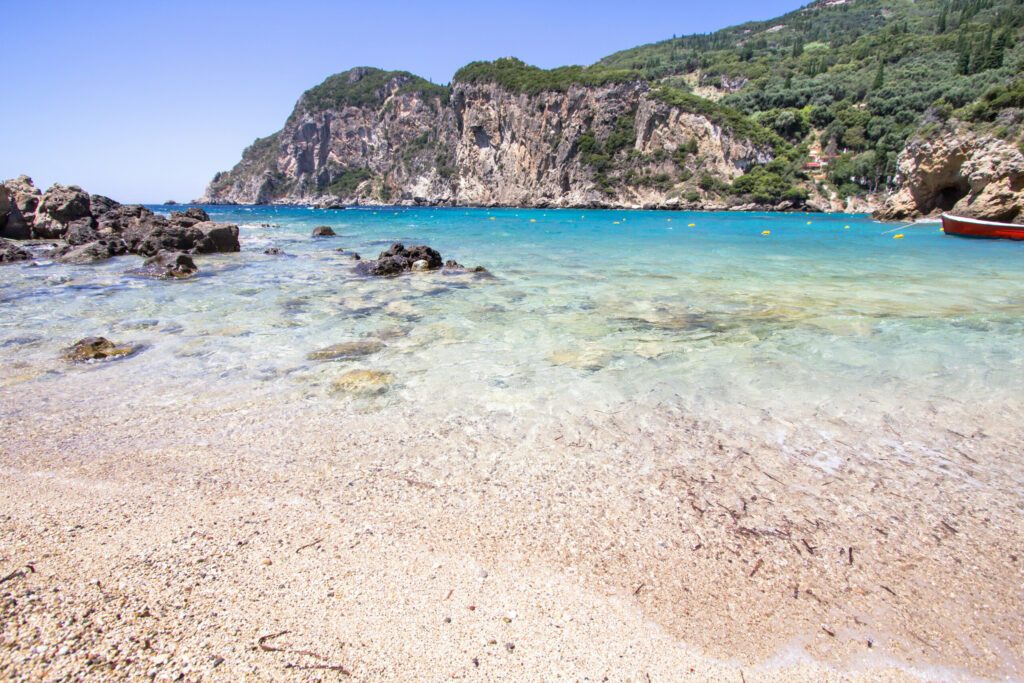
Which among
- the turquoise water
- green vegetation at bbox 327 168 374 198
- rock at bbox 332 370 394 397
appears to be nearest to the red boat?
the turquoise water

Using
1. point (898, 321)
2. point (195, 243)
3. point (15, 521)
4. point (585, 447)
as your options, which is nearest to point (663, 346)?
point (585, 447)

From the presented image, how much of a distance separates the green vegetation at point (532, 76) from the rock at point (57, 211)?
99476mm

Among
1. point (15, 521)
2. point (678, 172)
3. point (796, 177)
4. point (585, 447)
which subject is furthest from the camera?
point (678, 172)

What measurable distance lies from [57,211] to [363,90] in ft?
538

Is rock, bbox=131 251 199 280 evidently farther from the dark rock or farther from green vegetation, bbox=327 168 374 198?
green vegetation, bbox=327 168 374 198

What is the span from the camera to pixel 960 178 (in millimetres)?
39500

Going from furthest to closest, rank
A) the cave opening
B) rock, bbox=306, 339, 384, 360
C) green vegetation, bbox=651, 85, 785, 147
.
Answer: green vegetation, bbox=651, 85, 785, 147
the cave opening
rock, bbox=306, 339, 384, 360

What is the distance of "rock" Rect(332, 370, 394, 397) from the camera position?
5738mm

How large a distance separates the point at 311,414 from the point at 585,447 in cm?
276

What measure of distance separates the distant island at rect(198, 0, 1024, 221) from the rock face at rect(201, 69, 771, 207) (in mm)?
388

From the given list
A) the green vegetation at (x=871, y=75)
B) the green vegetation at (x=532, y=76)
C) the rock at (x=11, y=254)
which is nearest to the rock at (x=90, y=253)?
the rock at (x=11, y=254)

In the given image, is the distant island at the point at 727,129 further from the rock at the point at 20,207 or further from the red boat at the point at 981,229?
the rock at the point at 20,207

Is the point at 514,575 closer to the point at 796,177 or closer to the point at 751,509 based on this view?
the point at 751,509

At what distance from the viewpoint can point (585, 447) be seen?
4.42 meters
